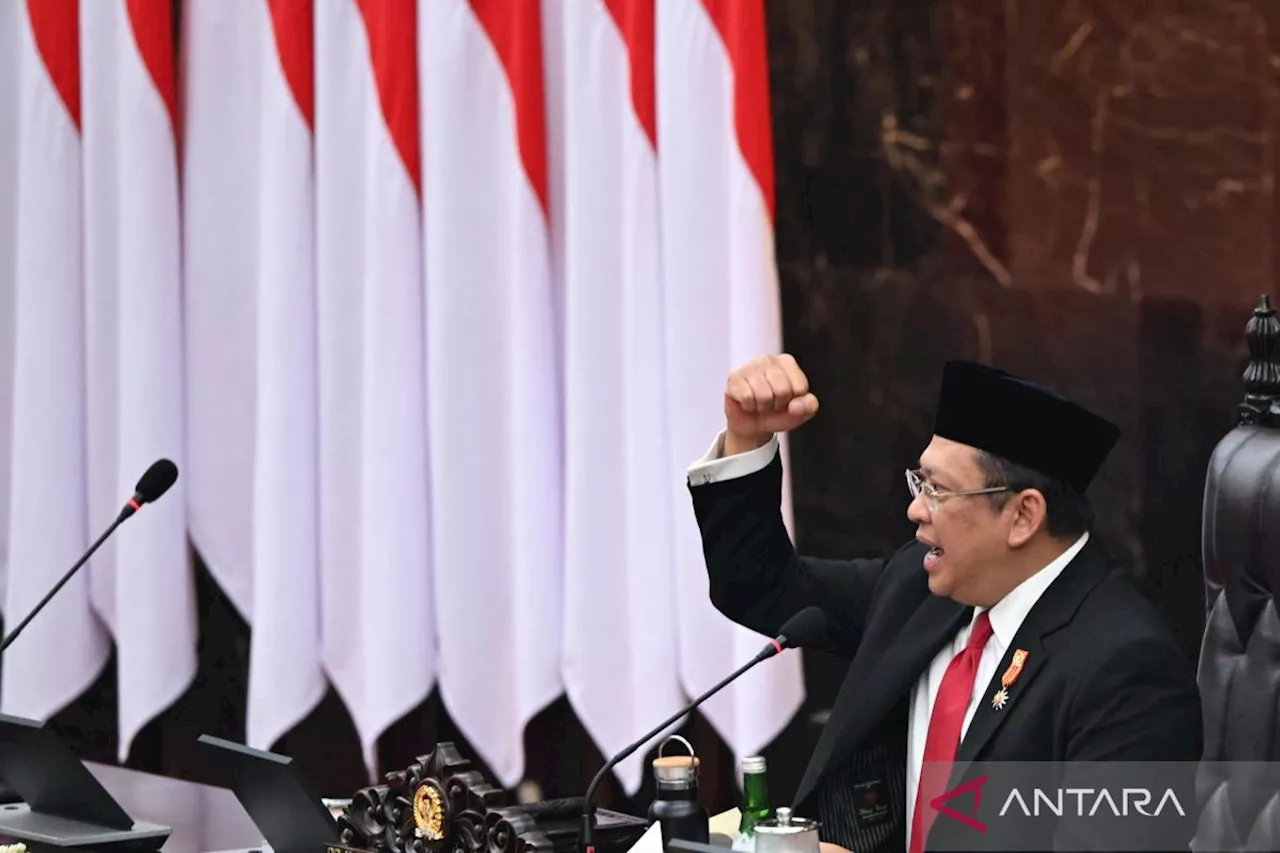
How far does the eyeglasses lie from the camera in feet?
8.00

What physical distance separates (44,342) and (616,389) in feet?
4.49

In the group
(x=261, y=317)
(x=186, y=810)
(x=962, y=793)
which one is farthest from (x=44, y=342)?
(x=962, y=793)

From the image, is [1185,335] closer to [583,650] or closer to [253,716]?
[583,650]

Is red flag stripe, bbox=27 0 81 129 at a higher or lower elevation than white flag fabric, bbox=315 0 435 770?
higher

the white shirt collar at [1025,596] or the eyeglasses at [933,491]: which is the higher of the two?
the eyeglasses at [933,491]

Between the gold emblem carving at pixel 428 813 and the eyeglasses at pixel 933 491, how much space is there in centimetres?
81

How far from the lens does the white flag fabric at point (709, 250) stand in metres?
3.55

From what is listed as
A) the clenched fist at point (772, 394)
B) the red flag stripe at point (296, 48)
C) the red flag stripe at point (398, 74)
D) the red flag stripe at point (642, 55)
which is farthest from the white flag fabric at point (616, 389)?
the clenched fist at point (772, 394)

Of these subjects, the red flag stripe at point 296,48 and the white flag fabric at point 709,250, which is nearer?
the white flag fabric at point 709,250

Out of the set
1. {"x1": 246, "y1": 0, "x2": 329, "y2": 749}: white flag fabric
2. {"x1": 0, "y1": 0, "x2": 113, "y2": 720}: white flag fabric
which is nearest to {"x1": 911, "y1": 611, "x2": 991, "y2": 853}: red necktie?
{"x1": 246, "y1": 0, "x2": 329, "y2": 749}: white flag fabric

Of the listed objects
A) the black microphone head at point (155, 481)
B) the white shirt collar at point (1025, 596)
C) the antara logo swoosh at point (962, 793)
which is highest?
the black microphone head at point (155, 481)

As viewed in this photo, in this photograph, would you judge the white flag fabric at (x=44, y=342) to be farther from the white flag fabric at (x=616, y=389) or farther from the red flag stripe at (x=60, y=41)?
the white flag fabric at (x=616, y=389)

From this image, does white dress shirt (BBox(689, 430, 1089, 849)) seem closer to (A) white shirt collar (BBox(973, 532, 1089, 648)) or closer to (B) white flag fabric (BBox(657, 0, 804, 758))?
(A) white shirt collar (BBox(973, 532, 1089, 648))

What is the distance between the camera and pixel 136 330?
3924 millimetres
